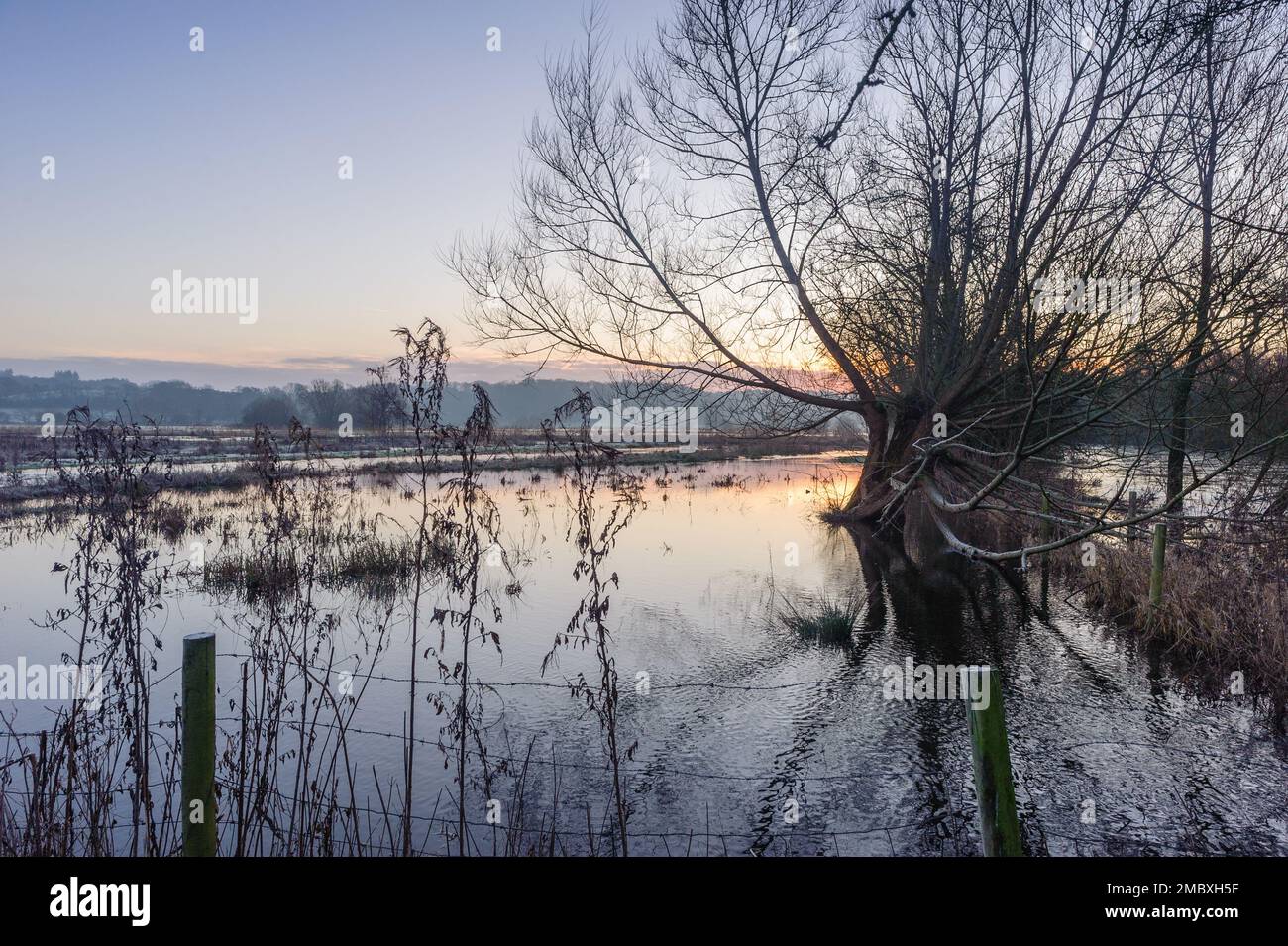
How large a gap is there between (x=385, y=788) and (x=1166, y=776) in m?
6.44

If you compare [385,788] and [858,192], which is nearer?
[385,788]

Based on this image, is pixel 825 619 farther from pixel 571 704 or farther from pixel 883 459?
pixel 883 459

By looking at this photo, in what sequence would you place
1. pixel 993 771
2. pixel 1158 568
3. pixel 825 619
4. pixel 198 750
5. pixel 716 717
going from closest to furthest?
pixel 198 750
pixel 993 771
pixel 716 717
pixel 1158 568
pixel 825 619

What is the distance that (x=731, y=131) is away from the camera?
49.3ft

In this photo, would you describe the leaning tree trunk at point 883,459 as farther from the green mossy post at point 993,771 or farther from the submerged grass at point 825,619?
the green mossy post at point 993,771

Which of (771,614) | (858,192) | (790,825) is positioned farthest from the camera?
(858,192)

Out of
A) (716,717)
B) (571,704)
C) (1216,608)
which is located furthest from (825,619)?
(1216,608)

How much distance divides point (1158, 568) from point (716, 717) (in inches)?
259

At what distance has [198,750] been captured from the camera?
134 inches
